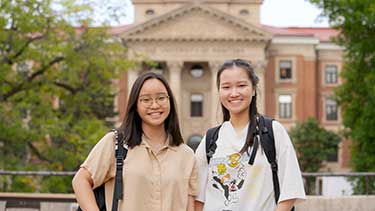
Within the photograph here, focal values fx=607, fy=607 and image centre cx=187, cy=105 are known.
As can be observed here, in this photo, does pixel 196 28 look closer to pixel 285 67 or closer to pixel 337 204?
pixel 285 67

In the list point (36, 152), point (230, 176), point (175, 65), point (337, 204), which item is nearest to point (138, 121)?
point (230, 176)

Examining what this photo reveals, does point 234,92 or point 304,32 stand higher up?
point 304,32

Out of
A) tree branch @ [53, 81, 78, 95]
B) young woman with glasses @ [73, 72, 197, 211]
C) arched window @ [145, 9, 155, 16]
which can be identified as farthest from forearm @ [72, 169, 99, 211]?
arched window @ [145, 9, 155, 16]

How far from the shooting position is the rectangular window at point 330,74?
5329 centimetres

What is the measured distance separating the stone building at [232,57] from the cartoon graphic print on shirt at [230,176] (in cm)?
4529

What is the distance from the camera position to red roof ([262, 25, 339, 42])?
5222 cm

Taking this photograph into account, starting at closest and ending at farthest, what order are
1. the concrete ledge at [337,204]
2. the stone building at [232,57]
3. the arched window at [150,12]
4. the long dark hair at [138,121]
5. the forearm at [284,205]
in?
the forearm at [284,205]
the long dark hair at [138,121]
the concrete ledge at [337,204]
the stone building at [232,57]
the arched window at [150,12]

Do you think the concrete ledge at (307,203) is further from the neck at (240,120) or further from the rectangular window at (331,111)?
the rectangular window at (331,111)

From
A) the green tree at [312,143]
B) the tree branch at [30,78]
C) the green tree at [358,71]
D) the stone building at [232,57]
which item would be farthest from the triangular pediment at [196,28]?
the tree branch at [30,78]

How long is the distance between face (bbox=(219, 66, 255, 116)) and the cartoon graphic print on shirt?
31cm

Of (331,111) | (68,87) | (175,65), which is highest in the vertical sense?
(175,65)

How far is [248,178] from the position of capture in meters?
3.41

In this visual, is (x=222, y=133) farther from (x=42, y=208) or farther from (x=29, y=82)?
(x=29, y=82)

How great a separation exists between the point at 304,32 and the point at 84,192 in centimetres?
5381
